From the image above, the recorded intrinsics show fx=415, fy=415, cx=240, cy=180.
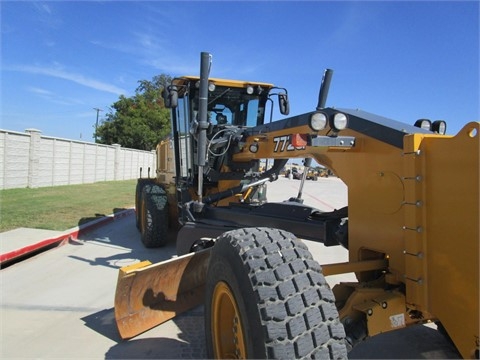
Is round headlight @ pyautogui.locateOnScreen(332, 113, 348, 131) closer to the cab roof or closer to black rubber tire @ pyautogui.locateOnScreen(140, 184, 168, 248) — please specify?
the cab roof

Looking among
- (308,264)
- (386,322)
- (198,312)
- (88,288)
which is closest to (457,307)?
(386,322)

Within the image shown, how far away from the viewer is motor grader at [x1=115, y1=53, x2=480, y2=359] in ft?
6.91

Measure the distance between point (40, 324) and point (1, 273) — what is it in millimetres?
2373

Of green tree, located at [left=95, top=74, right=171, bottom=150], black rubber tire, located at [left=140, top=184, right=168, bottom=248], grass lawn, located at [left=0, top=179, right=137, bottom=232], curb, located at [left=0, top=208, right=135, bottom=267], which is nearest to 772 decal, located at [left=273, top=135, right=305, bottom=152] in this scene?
black rubber tire, located at [left=140, top=184, right=168, bottom=248]

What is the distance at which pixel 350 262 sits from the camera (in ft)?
9.18

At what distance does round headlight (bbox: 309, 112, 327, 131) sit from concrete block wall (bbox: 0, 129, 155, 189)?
17161mm

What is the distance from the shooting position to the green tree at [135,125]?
41.9 metres

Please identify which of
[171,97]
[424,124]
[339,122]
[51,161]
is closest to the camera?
[339,122]

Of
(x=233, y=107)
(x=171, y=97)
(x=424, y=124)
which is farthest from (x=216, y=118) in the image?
(x=424, y=124)

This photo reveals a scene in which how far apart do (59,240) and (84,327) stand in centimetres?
435

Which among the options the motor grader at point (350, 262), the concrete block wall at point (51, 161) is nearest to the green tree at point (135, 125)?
the concrete block wall at point (51, 161)

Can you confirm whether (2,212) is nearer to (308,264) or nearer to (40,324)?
(40,324)

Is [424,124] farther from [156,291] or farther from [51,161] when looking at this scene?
[51,161]

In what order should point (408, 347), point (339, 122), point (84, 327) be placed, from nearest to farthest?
point (339, 122) < point (408, 347) < point (84, 327)
